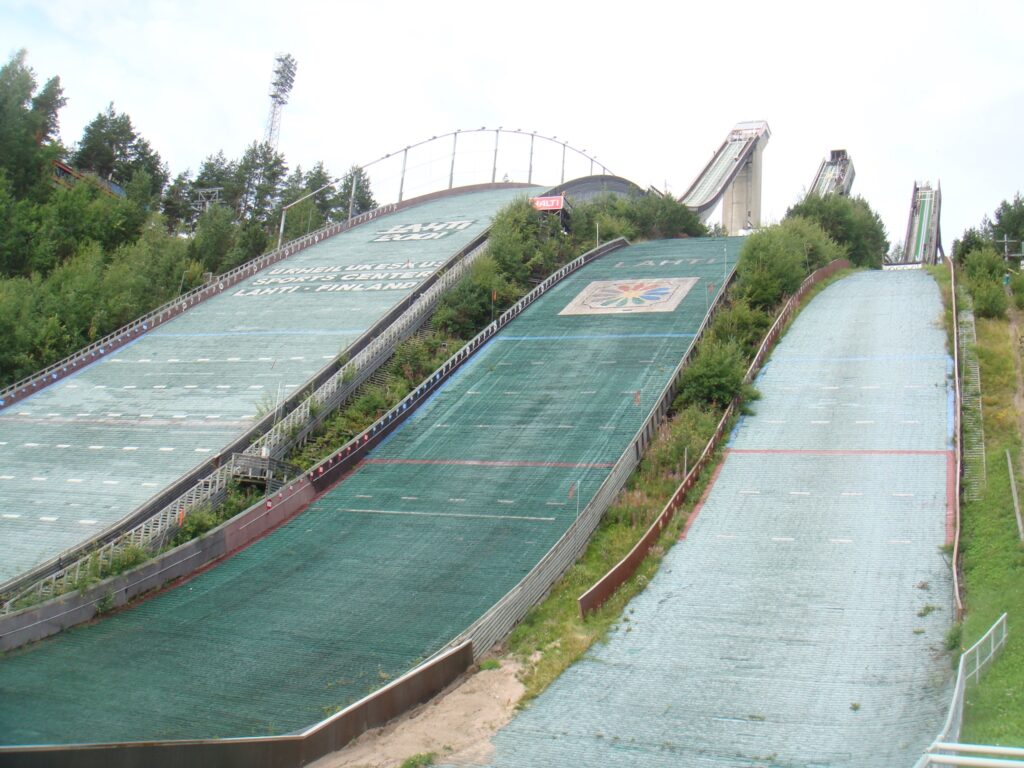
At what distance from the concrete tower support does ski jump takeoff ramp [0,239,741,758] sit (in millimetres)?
49754

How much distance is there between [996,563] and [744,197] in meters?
71.9

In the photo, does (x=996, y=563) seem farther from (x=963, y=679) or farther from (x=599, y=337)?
(x=599, y=337)

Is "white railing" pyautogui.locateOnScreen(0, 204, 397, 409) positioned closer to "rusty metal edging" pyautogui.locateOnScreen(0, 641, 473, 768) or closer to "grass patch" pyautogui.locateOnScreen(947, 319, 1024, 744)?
"rusty metal edging" pyautogui.locateOnScreen(0, 641, 473, 768)

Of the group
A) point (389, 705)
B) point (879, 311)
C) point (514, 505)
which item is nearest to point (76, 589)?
point (389, 705)

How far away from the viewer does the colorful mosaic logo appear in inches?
1636

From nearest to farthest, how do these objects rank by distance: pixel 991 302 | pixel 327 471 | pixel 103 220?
1. pixel 327 471
2. pixel 991 302
3. pixel 103 220

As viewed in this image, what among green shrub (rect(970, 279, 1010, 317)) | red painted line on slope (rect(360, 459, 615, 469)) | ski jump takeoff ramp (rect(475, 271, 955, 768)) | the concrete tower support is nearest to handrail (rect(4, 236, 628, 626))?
red painted line on slope (rect(360, 459, 615, 469))

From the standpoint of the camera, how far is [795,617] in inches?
704

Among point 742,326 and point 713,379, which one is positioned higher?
point 742,326

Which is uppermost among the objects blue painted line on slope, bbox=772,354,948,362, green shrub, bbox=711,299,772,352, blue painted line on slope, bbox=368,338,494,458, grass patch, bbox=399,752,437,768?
green shrub, bbox=711,299,772,352

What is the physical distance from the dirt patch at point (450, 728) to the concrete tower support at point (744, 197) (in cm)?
7228

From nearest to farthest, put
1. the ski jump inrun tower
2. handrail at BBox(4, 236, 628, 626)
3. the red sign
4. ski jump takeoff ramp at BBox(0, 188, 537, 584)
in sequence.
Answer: handrail at BBox(4, 236, 628, 626)
ski jump takeoff ramp at BBox(0, 188, 537, 584)
the red sign
the ski jump inrun tower

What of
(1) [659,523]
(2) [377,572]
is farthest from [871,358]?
(2) [377,572]

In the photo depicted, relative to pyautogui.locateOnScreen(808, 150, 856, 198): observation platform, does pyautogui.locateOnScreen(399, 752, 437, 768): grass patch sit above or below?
below
